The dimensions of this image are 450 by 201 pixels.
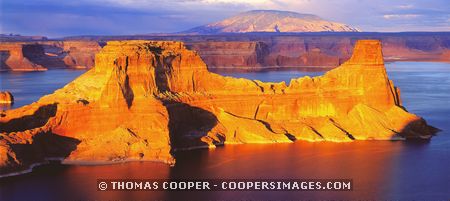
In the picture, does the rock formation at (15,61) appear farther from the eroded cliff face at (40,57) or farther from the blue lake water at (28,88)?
the blue lake water at (28,88)

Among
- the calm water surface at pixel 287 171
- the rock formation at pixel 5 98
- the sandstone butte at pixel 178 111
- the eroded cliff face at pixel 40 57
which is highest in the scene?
the sandstone butte at pixel 178 111

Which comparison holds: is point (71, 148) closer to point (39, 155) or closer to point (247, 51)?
point (39, 155)

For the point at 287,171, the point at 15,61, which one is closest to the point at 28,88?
the point at 15,61

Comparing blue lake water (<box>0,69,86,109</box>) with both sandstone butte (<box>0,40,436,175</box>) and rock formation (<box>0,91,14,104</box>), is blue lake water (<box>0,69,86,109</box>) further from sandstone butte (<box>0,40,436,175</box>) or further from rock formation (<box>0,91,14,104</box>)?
sandstone butte (<box>0,40,436,175</box>)

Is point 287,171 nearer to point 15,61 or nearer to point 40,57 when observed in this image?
point 15,61

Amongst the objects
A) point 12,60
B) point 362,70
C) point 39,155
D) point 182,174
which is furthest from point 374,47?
point 12,60

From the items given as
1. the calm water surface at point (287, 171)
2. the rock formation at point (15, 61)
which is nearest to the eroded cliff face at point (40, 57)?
the rock formation at point (15, 61)

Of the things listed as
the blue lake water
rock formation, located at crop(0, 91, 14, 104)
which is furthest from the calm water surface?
rock formation, located at crop(0, 91, 14, 104)
